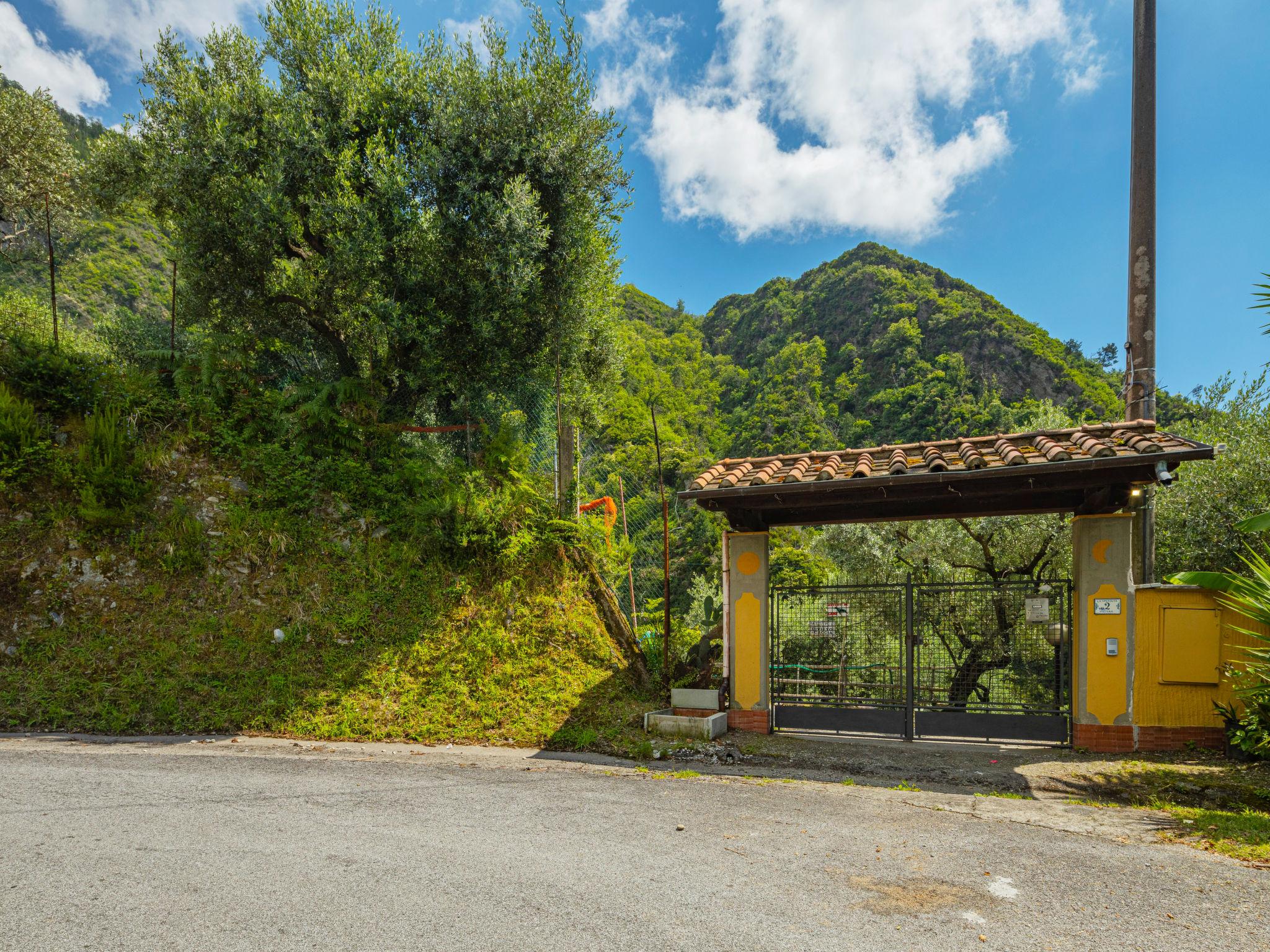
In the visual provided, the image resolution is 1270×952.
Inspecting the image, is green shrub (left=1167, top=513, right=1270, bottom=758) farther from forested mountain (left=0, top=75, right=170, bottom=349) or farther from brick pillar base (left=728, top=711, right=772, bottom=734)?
forested mountain (left=0, top=75, right=170, bottom=349)

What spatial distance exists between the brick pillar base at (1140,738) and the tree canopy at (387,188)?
376 inches

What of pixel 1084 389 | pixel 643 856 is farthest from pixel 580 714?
pixel 1084 389

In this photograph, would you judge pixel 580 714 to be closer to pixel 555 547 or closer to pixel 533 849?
pixel 555 547

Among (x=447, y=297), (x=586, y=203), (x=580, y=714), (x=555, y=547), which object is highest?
(x=586, y=203)

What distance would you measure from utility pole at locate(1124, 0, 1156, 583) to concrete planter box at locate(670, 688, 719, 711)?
5.50 metres

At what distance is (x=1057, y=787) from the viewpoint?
6.65m

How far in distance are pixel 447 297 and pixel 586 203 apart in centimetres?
303

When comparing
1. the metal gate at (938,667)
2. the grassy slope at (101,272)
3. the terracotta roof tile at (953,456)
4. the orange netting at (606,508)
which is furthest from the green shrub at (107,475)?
the grassy slope at (101,272)

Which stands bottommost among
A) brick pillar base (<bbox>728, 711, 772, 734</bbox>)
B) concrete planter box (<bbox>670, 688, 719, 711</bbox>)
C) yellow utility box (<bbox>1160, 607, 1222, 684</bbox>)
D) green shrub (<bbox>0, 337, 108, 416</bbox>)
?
brick pillar base (<bbox>728, 711, 772, 734</bbox>)

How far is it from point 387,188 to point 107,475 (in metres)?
5.93

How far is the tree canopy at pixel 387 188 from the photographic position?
36.4 ft

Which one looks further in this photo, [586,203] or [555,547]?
[586,203]

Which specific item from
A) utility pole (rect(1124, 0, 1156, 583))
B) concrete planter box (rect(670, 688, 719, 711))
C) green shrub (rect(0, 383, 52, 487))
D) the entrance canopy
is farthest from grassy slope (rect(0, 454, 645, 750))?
utility pole (rect(1124, 0, 1156, 583))

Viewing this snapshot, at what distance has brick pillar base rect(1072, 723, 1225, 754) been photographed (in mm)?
7480
